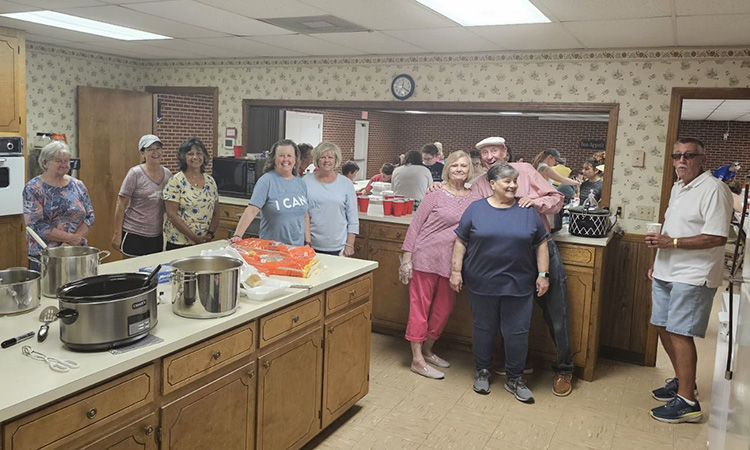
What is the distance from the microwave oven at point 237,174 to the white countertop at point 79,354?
2.68 m

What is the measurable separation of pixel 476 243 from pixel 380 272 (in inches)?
51.9

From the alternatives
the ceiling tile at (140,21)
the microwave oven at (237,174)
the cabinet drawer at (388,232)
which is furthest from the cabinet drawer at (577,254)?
the ceiling tile at (140,21)

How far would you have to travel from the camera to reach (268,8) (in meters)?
3.47

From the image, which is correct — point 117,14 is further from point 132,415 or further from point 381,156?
point 381,156

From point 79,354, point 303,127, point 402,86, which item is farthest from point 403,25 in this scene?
point 303,127

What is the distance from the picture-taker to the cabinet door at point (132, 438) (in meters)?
1.70

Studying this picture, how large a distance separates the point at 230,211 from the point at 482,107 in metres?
2.35

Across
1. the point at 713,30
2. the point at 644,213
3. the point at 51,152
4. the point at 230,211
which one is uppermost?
the point at 713,30

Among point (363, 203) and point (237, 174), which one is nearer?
point (363, 203)

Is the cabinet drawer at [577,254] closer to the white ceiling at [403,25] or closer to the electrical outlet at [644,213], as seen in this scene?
the electrical outlet at [644,213]

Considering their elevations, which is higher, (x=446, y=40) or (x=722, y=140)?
(x=446, y=40)

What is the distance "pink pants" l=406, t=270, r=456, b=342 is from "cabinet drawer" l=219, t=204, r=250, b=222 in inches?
77.1

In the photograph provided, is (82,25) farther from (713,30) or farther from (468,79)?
(713,30)

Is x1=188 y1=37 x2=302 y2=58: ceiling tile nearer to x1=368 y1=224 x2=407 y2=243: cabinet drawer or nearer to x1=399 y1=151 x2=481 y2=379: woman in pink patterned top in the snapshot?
x1=368 y1=224 x2=407 y2=243: cabinet drawer
